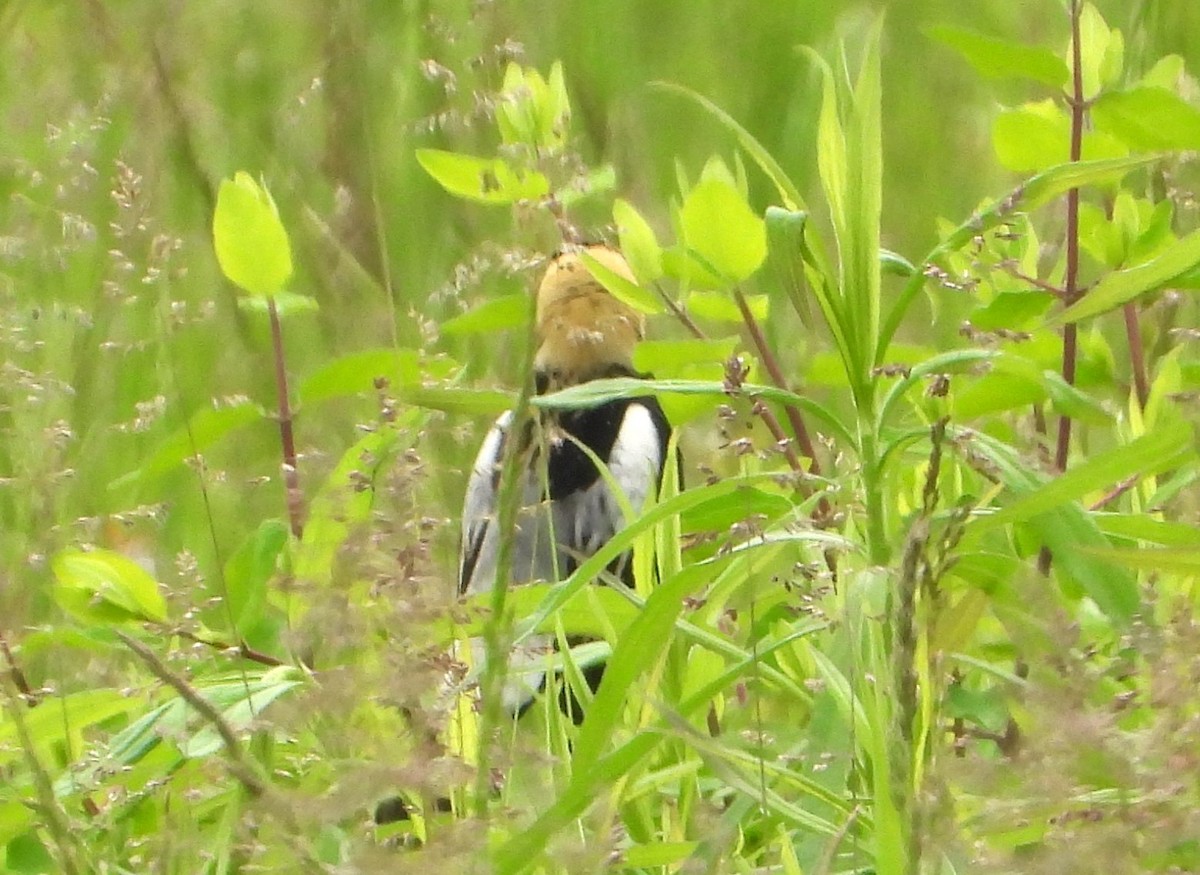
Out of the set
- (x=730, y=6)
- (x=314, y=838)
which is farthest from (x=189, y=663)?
(x=730, y=6)

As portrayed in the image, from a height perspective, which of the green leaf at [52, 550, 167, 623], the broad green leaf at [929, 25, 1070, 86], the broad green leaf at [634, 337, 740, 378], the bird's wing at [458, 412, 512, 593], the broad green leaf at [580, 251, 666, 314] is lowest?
the bird's wing at [458, 412, 512, 593]

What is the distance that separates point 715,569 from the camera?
105cm

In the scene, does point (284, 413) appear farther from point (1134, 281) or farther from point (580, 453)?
point (1134, 281)

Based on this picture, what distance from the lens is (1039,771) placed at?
2.63ft

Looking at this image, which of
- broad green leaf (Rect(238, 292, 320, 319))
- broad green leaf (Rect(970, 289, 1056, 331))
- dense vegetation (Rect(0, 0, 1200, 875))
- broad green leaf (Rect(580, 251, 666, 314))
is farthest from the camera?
broad green leaf (Rect(238, 292, 320, 319))

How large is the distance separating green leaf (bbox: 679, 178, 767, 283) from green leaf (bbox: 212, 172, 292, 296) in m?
0.41

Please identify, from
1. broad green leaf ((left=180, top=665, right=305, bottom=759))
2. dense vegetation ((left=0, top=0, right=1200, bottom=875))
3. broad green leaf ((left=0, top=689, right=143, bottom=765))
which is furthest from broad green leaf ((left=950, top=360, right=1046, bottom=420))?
broad green leaf ((left=0, top=689, right=143, bottom=765))

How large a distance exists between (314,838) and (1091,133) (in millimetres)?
876

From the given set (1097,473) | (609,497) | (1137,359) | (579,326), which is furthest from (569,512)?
(1097,473)

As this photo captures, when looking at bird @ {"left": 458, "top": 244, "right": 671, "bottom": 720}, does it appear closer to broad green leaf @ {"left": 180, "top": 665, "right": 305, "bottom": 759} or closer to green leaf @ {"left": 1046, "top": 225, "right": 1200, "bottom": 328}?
broad green leaf @ {"left": 180, "top": 665, "right": 305, "bottom": 759}

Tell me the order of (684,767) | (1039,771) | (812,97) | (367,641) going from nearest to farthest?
(1039,771)
(367,641)
(684,767)
(812,97)

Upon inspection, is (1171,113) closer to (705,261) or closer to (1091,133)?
(1091,133)

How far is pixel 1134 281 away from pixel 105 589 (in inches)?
33.6

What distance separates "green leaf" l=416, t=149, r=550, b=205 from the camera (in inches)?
53.5
